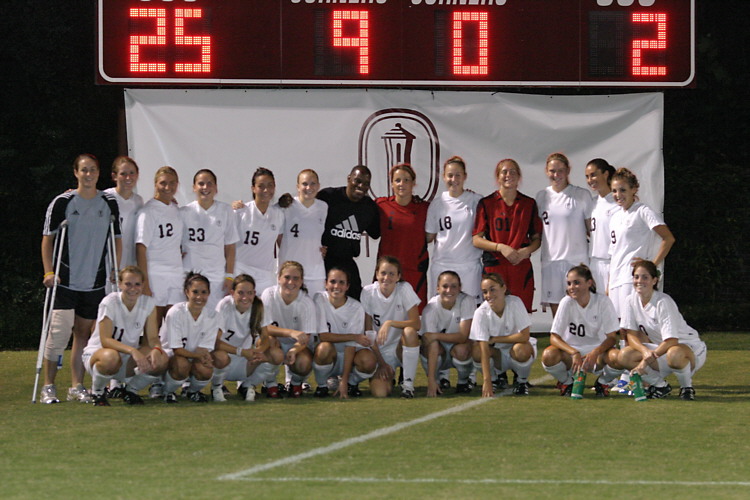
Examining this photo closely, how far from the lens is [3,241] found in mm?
18578

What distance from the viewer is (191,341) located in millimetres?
8227

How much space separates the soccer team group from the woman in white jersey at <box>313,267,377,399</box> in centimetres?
1

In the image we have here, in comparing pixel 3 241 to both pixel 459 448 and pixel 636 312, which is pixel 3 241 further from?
pixel 459 448

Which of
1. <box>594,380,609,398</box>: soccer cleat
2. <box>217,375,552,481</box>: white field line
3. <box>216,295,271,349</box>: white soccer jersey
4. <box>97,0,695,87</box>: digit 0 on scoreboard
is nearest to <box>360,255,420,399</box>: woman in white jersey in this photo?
<box>217,375,552,481</box>: white field line

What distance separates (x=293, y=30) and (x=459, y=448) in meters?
5.90

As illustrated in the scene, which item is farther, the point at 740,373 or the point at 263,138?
the point at 263,138

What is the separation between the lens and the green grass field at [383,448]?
5023 mm

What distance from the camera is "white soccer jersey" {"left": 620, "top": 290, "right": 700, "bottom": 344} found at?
826 centimetres

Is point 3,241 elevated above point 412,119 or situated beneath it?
situated beneath

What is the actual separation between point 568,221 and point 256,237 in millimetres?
2463

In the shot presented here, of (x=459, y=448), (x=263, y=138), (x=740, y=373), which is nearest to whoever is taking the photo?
(x=459, y=448)

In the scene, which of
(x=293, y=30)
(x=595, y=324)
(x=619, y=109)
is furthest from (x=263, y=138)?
(x=595, y=324)

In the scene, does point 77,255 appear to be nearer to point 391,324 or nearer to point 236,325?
point 236,325

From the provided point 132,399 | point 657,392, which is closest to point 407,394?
point 657,392
